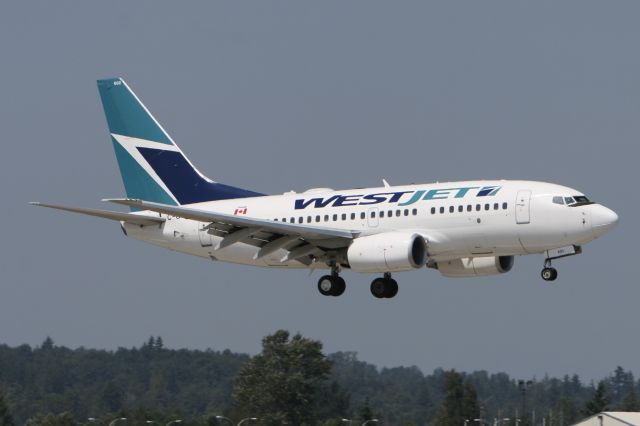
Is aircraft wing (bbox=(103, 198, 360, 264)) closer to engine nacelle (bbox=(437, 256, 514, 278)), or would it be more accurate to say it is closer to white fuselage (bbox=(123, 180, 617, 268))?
white fuselage (bbox=(123, 180, 617, 268))

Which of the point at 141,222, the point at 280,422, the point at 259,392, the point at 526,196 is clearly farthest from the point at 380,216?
the point at 259,392

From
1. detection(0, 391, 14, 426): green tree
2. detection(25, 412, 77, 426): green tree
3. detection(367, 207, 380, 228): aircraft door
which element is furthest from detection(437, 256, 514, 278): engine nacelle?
detection(0, 391, 14, 426): green tree

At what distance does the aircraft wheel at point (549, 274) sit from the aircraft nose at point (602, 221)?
2.71 metres

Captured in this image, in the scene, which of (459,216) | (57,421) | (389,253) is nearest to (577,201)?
(459,216)

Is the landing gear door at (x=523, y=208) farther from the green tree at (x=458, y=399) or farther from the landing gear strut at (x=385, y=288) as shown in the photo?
the green tree at (x=458, y=399)

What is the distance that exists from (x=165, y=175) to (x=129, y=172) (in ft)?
6.94

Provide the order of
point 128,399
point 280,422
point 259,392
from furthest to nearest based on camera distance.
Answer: point 128,399, point 259,392, point 280,422

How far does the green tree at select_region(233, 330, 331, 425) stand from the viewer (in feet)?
425

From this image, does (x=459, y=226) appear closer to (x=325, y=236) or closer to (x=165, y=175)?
(x=325, y=236)

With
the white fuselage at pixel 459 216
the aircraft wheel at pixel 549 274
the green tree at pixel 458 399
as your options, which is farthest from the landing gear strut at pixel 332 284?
the green tree at pixel 458 399

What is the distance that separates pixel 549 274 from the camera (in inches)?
2400

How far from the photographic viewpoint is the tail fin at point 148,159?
70.6 m

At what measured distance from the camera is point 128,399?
194 m

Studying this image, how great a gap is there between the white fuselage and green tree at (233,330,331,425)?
59700 mm
